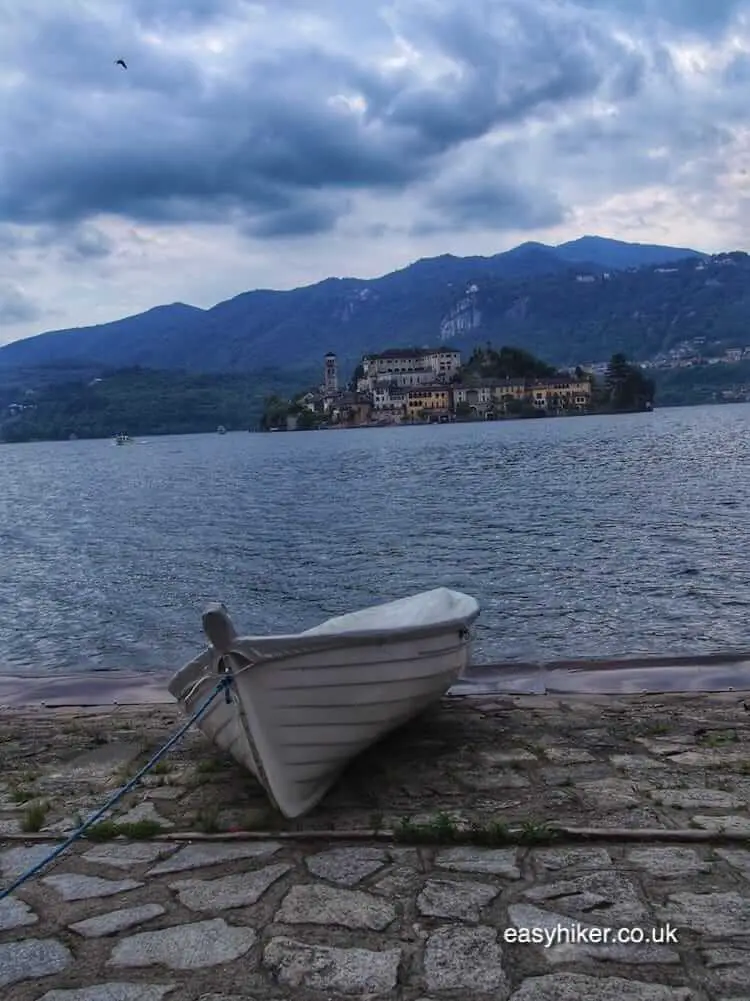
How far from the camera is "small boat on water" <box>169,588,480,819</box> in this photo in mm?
6434

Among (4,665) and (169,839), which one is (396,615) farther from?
(4,665)

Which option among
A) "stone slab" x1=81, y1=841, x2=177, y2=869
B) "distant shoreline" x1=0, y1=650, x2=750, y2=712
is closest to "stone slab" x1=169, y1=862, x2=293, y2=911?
"stone slab" x1=81, y1=841, x2=177, y2=869

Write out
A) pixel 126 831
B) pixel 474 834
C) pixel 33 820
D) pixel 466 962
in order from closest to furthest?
pixel 466 962 < pixel 474 834 < pixel 126 831 < pixel 33 820

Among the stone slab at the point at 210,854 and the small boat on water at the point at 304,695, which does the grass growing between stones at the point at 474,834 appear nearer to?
the stone slab at the point at 210,854

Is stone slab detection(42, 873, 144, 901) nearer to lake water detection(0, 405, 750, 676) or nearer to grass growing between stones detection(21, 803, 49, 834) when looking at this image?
grass growing between stones detection(21, 803, 49, 834)

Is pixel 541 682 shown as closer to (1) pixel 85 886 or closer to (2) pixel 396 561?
(1) pixel 85 886

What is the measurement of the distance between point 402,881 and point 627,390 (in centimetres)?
19733

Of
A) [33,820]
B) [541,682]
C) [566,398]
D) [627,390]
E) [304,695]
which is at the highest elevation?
[627,390]

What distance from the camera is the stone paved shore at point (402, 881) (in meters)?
4.21

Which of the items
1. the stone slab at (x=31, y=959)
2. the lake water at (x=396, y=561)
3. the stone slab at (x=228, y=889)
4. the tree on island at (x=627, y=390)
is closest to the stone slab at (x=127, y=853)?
the stone slab at (x=228, y=889)

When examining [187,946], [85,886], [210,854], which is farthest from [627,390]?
[187,946]

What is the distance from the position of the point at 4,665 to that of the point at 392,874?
1326 cm

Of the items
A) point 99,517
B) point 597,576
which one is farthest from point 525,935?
point 99,517

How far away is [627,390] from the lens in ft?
635
